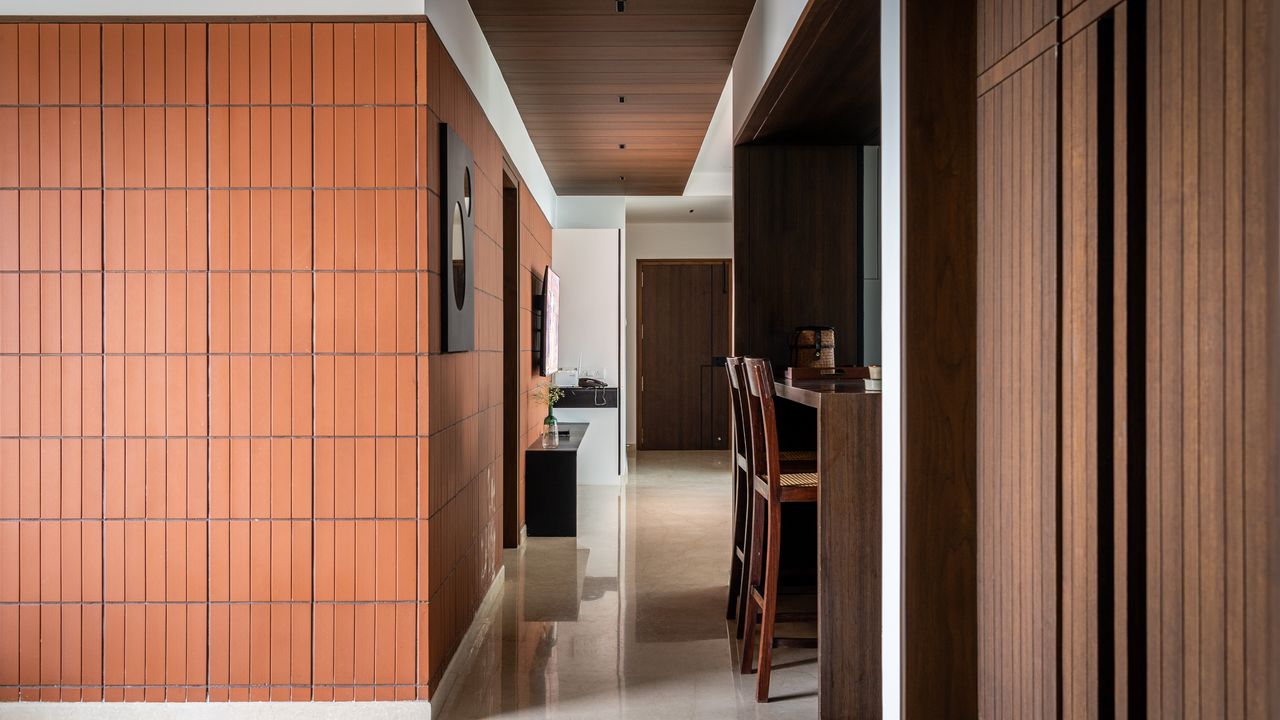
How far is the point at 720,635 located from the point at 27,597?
243 centimetres

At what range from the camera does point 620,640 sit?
3561 millimetres

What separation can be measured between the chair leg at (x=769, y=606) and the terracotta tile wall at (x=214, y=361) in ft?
3.55

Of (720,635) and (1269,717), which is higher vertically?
(1269,717)

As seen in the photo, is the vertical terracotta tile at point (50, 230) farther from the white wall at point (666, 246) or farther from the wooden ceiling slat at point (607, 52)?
the white wall at point (666, 246)

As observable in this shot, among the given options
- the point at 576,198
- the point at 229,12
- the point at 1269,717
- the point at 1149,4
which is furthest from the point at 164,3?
the point at 576,198

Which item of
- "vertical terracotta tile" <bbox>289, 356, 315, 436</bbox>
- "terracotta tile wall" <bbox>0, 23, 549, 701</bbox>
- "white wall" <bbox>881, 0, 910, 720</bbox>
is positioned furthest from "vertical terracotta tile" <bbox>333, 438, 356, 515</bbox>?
"white wall" <bbox>881, 0, 910, 720</bbox>

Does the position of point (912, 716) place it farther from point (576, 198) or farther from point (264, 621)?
point (576, 198)

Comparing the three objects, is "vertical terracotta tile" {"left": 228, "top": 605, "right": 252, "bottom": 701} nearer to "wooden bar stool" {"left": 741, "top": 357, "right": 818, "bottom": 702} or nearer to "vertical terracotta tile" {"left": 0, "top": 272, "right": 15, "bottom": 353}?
"vertical terracotta tile" {"left": 0, "top": 272, "right": 15, "bottom": 353}

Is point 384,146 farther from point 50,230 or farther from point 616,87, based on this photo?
point 616,87

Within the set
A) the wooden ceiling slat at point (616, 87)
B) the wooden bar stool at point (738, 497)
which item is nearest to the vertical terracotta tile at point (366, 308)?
the wooden bar stool at point (738, 497)

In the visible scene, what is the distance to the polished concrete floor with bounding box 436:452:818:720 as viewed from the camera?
2.91 m

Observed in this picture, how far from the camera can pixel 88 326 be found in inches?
105

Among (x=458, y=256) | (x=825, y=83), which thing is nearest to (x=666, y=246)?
(x=825, y=83)

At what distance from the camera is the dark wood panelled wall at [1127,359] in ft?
3.37
